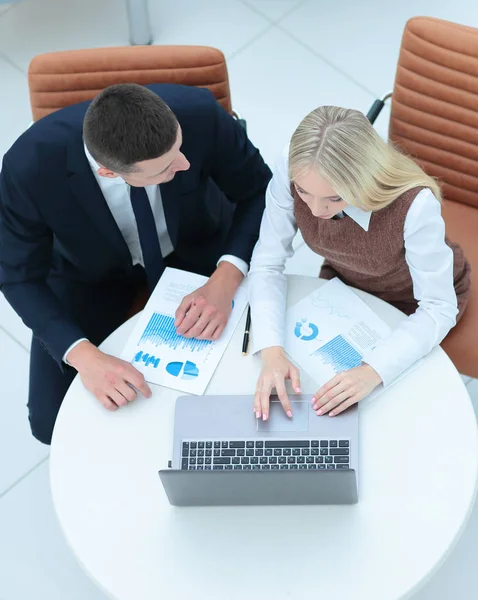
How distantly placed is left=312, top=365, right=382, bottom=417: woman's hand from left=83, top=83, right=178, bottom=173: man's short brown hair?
0.61 m

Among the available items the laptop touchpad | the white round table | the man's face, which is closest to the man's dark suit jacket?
the man's face

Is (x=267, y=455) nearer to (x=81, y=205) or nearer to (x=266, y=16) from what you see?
(x=81, y=205)

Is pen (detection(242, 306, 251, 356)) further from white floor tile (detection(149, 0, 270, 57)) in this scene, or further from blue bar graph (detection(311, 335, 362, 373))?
white floor tile (detection(149, 0, 270, 57))

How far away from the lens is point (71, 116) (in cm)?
208

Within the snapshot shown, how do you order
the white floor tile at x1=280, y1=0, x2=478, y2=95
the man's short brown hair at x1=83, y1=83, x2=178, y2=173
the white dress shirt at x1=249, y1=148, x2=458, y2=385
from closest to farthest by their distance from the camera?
the man's short brown hair at x1=83, y1=83, x2=178, y2=173, the white dress shirt at x1=249, y1=148, x2=458, y2=385, the white floor tile at x1=280, y1=0, x2=478, y2=95

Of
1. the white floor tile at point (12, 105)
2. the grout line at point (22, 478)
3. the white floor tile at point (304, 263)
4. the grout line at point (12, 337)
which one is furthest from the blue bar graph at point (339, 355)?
the white floor tile at point (12, 105)

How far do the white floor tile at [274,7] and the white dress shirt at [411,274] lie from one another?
175cm

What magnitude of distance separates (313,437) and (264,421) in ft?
0.37

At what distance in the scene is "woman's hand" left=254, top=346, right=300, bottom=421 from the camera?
6.26 ft

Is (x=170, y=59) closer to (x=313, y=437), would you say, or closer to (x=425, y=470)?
(x=313, y=437)

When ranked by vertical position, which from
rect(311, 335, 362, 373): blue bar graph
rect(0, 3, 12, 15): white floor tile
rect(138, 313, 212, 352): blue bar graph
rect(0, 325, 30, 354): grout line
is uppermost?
rect(0, 3, 12, 15): white floor tile

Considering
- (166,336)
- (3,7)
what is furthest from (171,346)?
(3,7)

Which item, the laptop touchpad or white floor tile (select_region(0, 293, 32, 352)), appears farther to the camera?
white floor tile (select_region(0, 293, 32, 352))

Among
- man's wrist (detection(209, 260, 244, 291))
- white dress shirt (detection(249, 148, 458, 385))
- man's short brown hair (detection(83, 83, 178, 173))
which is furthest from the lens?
→ man's wrist (detection(209, 260, 244, 291))
